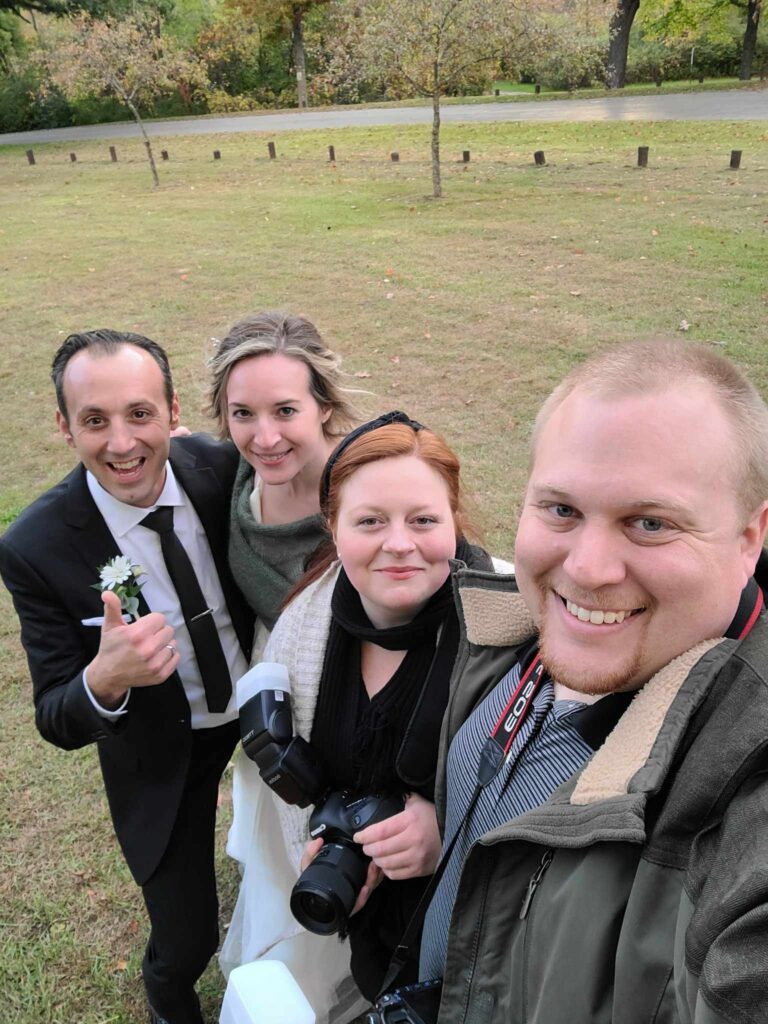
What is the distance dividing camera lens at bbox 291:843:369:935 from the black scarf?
192mm

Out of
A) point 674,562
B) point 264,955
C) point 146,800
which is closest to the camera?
point 674,562

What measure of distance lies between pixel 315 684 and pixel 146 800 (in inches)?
34.5

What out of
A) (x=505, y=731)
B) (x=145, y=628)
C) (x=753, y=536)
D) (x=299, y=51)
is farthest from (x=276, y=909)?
(x=299, y=51)

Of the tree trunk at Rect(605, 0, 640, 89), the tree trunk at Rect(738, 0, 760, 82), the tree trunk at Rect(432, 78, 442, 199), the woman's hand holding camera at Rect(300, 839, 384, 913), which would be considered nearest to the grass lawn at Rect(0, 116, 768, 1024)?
the tree trunk at Rect(432, 78, 442, 199)

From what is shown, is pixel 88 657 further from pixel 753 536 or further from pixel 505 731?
pixel 753 536

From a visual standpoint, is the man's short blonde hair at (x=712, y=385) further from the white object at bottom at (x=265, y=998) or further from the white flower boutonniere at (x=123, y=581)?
the white flower boutonniere at (x=123, y=581)

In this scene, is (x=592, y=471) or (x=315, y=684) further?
(x=315, y=684)

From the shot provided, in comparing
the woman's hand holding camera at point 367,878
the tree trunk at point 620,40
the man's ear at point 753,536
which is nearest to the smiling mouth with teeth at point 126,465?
the woman's hand holding camera at point 367,878

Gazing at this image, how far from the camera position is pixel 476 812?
5.26 ft

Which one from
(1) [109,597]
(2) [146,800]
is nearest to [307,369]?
(1) [109,597]

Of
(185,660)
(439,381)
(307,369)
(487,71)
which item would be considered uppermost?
(487,71)

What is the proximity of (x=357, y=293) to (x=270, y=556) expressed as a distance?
30.1ft

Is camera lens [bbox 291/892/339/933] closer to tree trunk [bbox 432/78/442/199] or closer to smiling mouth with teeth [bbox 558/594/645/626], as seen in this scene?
smiling mouth with teeth [bbox 558/594/645/626]

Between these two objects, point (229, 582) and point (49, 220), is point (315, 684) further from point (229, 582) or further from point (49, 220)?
point (49, 220)
